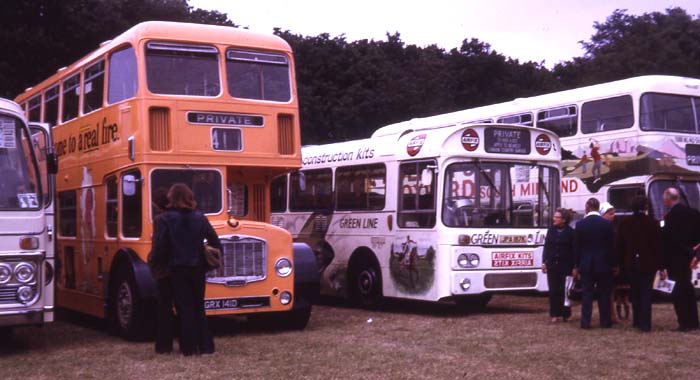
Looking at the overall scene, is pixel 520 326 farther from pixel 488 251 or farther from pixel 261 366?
pixel 261 366

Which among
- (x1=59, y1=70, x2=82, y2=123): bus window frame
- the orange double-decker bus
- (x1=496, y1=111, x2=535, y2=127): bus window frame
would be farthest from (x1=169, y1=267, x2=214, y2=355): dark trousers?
(x1=496, y1=111, x2=535, y2=127): bus window frame

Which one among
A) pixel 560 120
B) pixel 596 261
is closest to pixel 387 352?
pixel 596 261

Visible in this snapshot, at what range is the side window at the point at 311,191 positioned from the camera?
1903 centimetres

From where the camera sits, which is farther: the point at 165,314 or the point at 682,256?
the point at 682,256

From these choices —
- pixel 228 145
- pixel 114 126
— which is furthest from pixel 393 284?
pixel 114 126

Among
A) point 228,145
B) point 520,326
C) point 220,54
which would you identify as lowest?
point 520,326

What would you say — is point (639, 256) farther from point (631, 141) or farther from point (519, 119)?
point (519, 119)

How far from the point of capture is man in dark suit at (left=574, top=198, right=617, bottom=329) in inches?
523

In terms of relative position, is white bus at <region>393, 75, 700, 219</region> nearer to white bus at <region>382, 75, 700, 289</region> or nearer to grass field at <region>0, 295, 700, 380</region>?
white bus at <region>382, 75, 700, 289</region>

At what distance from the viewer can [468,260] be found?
15352mm

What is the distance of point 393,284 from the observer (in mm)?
16641

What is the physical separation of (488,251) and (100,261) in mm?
6064

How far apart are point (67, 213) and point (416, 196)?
5.89 meters

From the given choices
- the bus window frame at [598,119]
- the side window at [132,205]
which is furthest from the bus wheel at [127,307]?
the bus window frame at [598,119]
